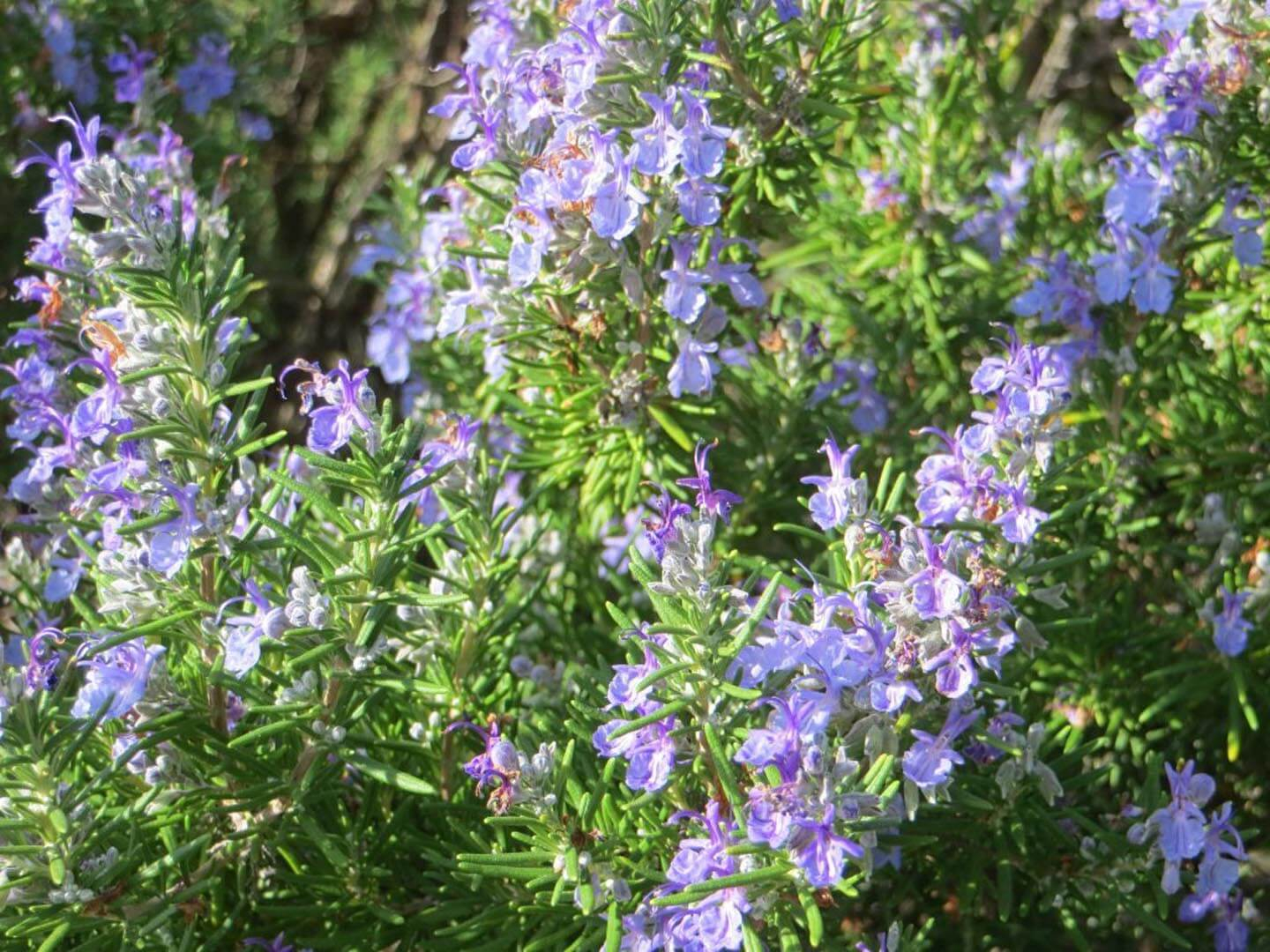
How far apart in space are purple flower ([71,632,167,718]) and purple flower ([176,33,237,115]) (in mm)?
1536

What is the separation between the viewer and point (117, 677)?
1.40 meters

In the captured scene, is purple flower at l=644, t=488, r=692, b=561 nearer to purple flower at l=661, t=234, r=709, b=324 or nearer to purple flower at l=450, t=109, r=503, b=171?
purple flower at l=661, t=234, r=709, b=324

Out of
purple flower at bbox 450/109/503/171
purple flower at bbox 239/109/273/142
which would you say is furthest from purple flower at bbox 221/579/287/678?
purple flower at bbox 239/109/273/142

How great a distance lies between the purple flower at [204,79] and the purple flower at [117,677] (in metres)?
1.54

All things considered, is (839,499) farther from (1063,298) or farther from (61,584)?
(61,584)

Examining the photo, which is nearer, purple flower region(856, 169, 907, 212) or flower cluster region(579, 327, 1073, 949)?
flower cluster region(579, 327, 1073, 949)

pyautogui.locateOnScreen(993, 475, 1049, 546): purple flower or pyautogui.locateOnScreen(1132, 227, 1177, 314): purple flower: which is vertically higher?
pyautogui.locateOnScreen(1132, 227, 1177, 314): purple flower

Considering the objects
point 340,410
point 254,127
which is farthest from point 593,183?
point 254,127

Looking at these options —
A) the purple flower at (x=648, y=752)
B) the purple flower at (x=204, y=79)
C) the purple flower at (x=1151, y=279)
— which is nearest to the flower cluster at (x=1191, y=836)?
the purple flower at (x=648, y=752)

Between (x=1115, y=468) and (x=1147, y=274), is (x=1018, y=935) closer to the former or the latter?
(x=1115, y=468)

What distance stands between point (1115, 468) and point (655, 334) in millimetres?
749

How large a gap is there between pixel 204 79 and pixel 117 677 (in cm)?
162

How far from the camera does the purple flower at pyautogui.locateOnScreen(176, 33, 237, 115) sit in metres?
2.65

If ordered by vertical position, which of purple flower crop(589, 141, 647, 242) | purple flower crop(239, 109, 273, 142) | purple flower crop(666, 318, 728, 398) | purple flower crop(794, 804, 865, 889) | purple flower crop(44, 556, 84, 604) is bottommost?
purple flower crop(44, 556, 84, 604)
